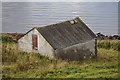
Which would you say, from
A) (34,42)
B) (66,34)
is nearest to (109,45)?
(66,34)

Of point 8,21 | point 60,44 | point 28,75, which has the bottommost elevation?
point 28,75

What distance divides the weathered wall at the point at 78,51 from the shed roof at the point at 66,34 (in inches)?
9.5

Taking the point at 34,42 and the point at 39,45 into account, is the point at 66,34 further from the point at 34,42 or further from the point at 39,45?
the point at 34,42

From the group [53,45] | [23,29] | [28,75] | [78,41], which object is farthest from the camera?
[23,29]

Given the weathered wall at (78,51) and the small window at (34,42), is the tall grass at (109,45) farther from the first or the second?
the small window at (34,42)

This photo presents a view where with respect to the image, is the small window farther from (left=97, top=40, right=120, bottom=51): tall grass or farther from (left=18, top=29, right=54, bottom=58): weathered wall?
(left=97, top=40, right=120, bottom=51): tall grass

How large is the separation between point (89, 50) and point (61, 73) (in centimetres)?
777

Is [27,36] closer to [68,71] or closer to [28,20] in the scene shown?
[68,71]

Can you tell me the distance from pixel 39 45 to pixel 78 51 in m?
2.31

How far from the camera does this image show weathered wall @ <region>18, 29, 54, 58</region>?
54.9 feet

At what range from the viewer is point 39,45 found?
57.0 ft

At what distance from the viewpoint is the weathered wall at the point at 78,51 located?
16.6 meters

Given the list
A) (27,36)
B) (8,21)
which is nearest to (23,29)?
(8,21)

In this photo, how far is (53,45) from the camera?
16562 millimetres
